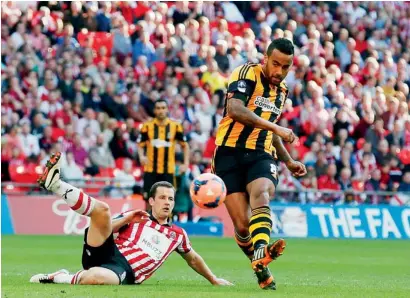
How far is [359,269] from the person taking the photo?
1320 cm

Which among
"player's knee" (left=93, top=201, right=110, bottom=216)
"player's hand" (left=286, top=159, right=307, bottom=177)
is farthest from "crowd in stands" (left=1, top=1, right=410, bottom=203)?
"player's knee" (left=93, top=201, right=110, bottom=216)

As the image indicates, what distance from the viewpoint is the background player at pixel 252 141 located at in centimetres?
969

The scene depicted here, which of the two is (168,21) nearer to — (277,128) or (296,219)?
Answer: (296,219)

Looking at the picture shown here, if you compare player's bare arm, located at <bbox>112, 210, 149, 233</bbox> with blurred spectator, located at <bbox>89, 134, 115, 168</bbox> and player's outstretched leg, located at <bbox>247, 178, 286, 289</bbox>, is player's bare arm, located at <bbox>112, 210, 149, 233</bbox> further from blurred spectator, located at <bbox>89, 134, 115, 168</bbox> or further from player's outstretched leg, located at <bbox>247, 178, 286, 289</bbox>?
blurred spectator, located at <bbox>89, 134, 115, 168</bbox>

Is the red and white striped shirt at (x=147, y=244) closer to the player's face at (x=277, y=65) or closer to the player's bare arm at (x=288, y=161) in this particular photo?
the player's bare arm at (x=288, y=161)

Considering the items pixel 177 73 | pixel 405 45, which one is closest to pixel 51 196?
pixel 177 73

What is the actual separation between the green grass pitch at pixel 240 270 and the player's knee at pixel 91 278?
0.23 m

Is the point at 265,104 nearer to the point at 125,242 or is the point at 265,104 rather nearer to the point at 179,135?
the point at 125,242

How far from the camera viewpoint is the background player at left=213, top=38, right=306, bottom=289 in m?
9.69

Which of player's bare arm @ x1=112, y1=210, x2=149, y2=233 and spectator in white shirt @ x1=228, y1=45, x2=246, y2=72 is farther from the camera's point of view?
spectator in white shirt @ x1=228, y1=45, x2=246, y2=72

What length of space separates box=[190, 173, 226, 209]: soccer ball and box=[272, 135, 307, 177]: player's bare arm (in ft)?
2.97

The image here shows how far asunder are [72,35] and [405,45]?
8929 mm

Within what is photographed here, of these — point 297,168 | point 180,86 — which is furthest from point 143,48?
point 297,168

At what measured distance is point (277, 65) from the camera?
9.75 meters
